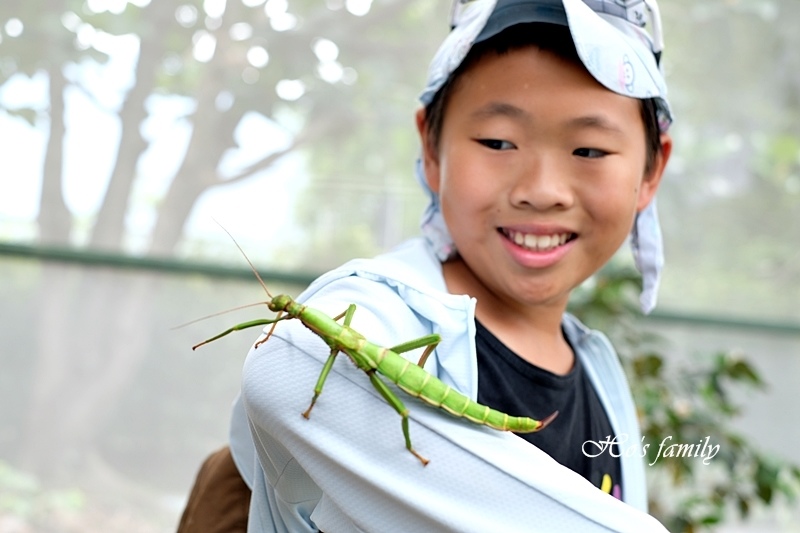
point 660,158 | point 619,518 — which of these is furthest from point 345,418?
point 660,158

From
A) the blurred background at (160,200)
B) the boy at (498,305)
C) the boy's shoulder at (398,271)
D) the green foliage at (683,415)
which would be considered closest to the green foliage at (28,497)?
the blurred background at (160,200)

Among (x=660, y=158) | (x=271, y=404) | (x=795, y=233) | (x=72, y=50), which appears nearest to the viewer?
(x=271, y=404)

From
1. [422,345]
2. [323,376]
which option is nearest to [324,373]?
[323,376]

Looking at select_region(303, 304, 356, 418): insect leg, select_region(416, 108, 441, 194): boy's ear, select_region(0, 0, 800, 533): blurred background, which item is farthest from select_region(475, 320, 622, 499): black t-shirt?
select_region(0, 0, 800, 533): blurred background

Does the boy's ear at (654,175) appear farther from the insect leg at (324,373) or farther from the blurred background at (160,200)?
the blurred background at (160,200)

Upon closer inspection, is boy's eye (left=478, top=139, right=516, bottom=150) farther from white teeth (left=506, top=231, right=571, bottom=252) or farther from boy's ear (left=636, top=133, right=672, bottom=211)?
boy's ear (left=636, top=133, right=672, bottom=211)

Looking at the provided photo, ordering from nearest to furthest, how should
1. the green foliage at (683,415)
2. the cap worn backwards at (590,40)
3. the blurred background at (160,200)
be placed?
the cap worn backwards at (590,40) → the green foliage at (683,415) → the blurred background at (160,200)

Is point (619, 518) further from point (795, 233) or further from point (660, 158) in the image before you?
point (795, 233)
